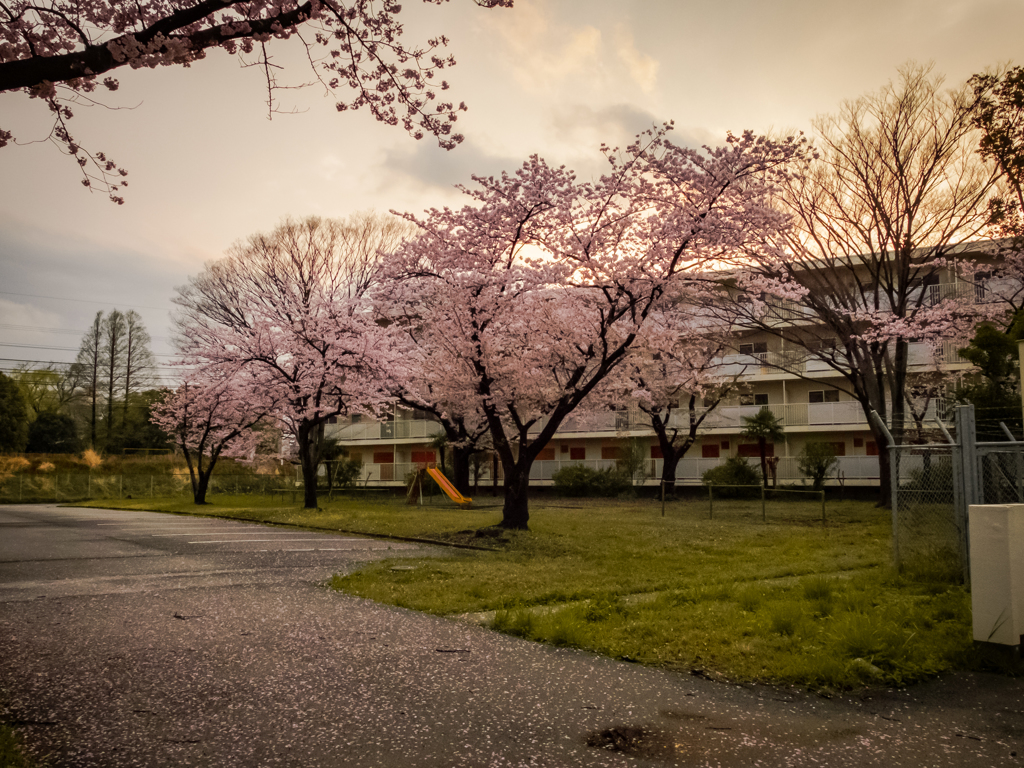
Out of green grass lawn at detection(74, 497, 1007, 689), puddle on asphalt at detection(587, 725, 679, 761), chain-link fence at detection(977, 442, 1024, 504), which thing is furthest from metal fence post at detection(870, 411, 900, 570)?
puddle on asphalt at detection(587, 725, 679, 761)

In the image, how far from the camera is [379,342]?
24.6 m

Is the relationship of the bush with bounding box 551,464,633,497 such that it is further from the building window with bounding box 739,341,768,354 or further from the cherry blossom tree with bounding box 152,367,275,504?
the cherry blossom tree with bounding box 152,367,275,504

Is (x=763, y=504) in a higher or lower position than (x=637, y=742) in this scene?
higher

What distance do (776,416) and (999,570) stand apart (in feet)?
97.1

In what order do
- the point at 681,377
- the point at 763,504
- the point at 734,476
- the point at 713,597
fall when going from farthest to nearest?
1. the point at 734,476
2. the point at 681,377
3. the point at 763,504
4. the point at 713,597

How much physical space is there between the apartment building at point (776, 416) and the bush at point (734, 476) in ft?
6.77

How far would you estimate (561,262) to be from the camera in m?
15.9

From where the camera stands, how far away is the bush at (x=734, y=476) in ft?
95.2

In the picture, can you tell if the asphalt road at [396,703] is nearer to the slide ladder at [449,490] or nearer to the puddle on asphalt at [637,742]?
the puddle on asphalt at [637,742]

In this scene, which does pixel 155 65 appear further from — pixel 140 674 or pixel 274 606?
pixel 274 606

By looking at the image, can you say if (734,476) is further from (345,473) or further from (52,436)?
(52,436)

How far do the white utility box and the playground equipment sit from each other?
21.4m

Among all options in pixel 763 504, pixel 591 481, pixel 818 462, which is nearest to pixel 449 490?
pixel 591 481

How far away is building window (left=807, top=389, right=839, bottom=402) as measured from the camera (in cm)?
3459
